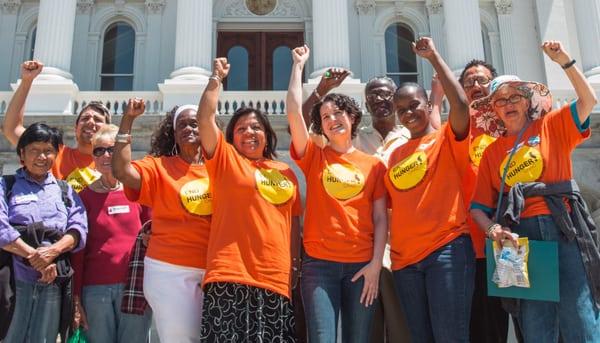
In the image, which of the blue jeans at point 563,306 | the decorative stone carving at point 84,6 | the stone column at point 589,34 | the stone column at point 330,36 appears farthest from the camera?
the decorative stone carving at point 84,6

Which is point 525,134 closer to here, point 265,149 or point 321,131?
point 321,131

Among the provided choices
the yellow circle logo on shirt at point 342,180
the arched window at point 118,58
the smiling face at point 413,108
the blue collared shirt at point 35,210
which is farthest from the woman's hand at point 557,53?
the arched window at point 118,58

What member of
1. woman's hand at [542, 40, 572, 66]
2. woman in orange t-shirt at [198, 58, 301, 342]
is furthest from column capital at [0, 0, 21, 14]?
woman's hand at [542, 40, 572, 66]

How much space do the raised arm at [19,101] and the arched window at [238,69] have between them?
1313 cm

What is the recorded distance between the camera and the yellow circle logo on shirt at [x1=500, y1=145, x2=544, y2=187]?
360 cm

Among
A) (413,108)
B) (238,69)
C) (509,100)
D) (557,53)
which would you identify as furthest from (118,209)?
(238,69)

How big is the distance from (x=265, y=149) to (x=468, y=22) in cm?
1326

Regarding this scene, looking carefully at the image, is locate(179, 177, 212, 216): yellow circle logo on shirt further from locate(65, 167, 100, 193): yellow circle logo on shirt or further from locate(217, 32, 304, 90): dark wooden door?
locate(217, 32, 304, 90): dark wooden door

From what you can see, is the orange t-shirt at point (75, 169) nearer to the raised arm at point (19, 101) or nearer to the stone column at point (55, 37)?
the raised arm at point (19, 101)

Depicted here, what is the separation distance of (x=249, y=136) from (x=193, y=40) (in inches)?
457

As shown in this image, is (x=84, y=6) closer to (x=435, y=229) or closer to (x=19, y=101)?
(x=19, y=101)

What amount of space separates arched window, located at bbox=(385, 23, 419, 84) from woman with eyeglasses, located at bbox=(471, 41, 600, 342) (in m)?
14.9

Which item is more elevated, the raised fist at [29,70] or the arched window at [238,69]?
the arched window at [238,69]

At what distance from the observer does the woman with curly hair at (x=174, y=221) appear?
12.2 feet
